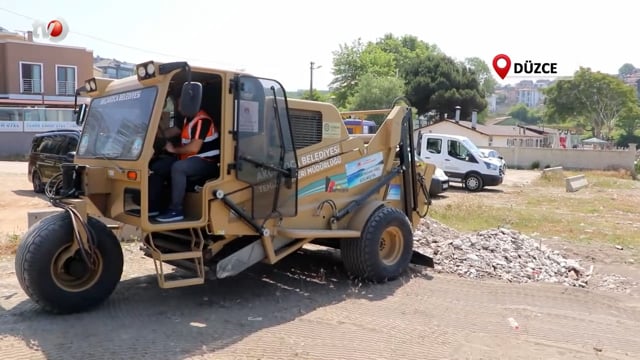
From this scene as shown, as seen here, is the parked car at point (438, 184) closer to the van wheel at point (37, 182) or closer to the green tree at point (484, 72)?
the van wheel at point (37, 182)

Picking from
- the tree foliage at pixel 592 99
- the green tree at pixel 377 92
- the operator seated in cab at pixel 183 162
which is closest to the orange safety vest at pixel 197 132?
→ the operator seated in cab at pixel 183 162

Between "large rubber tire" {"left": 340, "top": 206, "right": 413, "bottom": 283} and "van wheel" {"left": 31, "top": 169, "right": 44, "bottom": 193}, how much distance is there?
11.1 metres

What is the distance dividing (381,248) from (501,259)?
77.6 inches

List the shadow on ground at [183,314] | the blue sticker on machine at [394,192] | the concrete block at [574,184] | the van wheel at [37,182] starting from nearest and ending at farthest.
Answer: the shadow on ground at [183,314] → the blue sticker on machine at [394,192] → the van wheel at [37,182] → the concrete block at [574,184]

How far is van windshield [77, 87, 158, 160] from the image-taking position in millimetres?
5473

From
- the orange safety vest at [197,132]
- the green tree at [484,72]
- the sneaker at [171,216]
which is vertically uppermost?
the green tree at [484,72]

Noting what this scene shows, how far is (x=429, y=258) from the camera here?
799 centimetres

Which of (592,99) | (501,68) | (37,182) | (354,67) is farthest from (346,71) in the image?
(37,182)

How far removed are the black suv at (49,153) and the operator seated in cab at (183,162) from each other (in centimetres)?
918

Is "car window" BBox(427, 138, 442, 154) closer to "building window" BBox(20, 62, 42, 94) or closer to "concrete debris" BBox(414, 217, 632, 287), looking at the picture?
"concrete debris" BBox(414, 217, 632, 287)

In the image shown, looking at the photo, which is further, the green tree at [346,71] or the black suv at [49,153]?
the green tree at [346,71]

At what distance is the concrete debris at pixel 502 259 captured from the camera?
7738 mm

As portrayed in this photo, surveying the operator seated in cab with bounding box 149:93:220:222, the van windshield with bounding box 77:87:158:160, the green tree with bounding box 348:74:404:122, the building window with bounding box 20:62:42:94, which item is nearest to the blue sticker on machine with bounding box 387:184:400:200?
the operator seated in cab with bounding box 149:93:220:222

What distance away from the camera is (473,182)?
20.6 m
